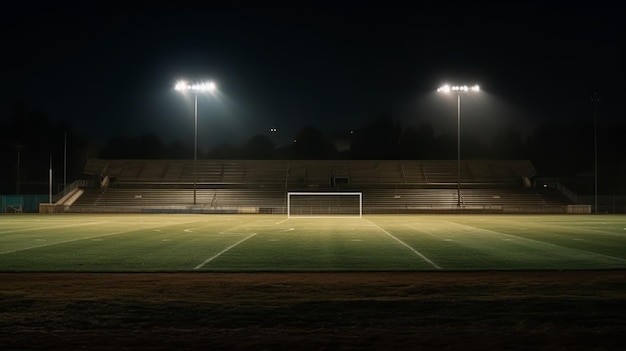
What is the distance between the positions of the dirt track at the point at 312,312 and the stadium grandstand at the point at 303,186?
42.0 metres

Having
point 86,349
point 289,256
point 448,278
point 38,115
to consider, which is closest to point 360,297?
point 448,278

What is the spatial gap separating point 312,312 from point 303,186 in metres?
60.9

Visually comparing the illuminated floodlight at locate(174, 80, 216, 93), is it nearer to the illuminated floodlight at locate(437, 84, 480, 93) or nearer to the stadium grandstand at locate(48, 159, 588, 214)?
the stadium grandstand at locate(48, 159, 588, 214)

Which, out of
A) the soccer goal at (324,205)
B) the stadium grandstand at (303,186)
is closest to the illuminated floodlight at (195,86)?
the stadium grandstand at (303,186)

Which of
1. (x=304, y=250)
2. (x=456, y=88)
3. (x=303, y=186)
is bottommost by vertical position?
(x=304, y=250)

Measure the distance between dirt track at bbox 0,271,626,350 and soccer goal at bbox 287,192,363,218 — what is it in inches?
1579

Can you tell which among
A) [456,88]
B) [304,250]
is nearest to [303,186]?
[456,88]

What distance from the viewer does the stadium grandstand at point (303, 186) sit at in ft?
199

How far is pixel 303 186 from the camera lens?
70.8 meters

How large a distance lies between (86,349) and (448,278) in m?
8.43

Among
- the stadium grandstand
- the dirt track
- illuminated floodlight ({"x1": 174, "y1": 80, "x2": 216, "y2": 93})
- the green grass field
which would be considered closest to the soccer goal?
the stadium grandstand

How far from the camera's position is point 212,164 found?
77438 mm

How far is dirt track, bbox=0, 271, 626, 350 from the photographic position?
8059mm

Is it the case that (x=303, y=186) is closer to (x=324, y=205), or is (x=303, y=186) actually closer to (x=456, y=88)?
(x=324, y=205)
